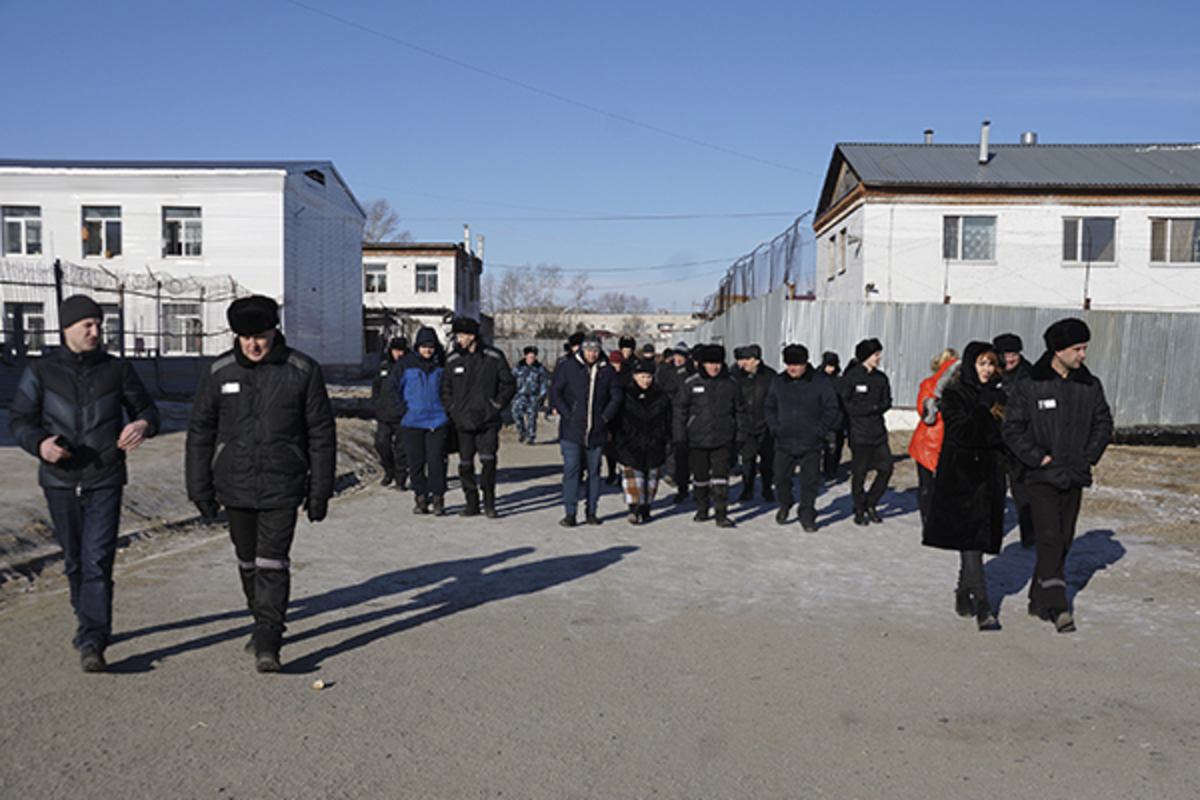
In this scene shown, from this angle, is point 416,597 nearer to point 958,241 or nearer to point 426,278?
point 958,241

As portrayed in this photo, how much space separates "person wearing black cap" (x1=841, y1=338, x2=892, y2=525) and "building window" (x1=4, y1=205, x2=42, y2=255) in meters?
Result: 30.3

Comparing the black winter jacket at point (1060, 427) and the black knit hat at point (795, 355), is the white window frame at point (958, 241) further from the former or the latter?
the black winter jacket at point (1060, 427)

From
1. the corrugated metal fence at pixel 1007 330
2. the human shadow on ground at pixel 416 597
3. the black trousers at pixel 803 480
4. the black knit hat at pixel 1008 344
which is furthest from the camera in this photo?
the corrugated metal fence at pixel 1007 330

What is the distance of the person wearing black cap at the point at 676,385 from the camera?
459 inches

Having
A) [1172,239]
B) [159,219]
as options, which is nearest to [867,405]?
[1172,239]

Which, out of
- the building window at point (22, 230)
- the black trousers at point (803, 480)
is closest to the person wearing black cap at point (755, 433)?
the black trousers at point (803, 480)

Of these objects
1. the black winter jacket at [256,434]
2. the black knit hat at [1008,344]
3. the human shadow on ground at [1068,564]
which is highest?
the black knit hat at [1008,344]

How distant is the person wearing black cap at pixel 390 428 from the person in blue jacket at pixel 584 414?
2.60 m

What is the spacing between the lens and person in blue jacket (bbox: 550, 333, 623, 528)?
9.83 metres

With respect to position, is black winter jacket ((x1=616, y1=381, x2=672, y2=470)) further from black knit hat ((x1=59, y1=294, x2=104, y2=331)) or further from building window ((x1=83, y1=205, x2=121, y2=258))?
building window ((x1=83, y1=205, x2=121, y2=258))

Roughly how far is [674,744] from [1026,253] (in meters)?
26.2

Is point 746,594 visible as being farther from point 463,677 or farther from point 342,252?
point 342,252

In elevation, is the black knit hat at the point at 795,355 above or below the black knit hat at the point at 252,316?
below

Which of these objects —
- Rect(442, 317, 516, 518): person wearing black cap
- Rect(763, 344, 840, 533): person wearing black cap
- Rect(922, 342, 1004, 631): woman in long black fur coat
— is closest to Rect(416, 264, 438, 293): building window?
Rect(442, 317, 516, 518): person wearing black cap
